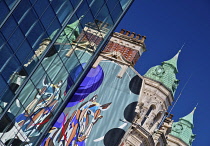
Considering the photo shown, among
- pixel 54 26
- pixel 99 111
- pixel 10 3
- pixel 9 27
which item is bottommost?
pixel 9 27

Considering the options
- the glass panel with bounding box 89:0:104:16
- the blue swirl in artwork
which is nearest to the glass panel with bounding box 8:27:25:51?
the glass panel with bounding box 89:0:104:16

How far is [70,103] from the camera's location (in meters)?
49.8

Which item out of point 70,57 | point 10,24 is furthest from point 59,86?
point 10,24

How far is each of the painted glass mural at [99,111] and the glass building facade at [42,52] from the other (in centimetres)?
872

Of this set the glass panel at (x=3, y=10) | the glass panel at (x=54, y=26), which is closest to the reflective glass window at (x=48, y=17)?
the glass panel at (x=54, y=26)

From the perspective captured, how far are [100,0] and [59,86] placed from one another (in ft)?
16.0

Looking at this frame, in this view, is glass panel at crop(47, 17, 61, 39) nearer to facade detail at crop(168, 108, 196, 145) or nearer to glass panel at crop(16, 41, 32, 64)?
glass panel at crop(16, 41, 32, 64)

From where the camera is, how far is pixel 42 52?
3509cm

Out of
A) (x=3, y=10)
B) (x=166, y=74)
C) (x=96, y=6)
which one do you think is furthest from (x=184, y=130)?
(x=3, y=10)

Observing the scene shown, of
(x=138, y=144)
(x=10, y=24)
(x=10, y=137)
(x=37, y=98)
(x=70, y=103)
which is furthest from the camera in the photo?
(x=138, y=144)

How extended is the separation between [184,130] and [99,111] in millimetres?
28876

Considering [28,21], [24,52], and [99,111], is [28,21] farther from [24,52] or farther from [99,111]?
[99,111]

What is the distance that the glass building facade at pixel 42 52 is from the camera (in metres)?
32.2

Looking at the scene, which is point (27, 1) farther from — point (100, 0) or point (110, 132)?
point (110, 132)
